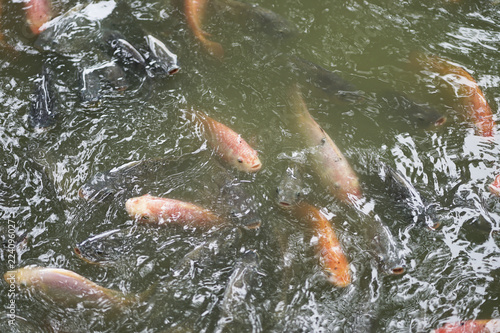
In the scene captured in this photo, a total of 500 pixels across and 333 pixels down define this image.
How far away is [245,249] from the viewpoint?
3281 mm

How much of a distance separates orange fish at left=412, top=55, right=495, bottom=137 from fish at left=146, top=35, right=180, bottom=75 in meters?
2.15

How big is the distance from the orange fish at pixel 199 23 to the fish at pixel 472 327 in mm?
2830

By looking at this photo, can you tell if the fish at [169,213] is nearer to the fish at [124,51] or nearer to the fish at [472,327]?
the fish at [124,51]

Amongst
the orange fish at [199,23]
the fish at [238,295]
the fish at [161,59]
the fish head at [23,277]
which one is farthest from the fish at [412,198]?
the fish head at [23,277]

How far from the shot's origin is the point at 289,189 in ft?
11.5

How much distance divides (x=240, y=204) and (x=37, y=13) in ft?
9.65

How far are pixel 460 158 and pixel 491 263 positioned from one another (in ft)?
2.82

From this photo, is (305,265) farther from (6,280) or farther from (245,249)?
(6,280)

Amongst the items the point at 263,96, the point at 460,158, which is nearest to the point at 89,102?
the point at 263,96

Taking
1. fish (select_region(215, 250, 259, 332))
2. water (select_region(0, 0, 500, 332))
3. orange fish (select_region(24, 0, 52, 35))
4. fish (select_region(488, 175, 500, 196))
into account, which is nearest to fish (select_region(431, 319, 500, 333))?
water (select_region(0, 0, 500, 332))

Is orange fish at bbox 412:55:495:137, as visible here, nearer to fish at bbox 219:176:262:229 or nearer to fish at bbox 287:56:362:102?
fish at bbox 287:56:362:102

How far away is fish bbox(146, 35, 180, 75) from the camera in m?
4.24

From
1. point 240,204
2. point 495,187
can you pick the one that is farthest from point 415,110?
point 240,204

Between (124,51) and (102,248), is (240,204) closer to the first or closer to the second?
(102,248)
